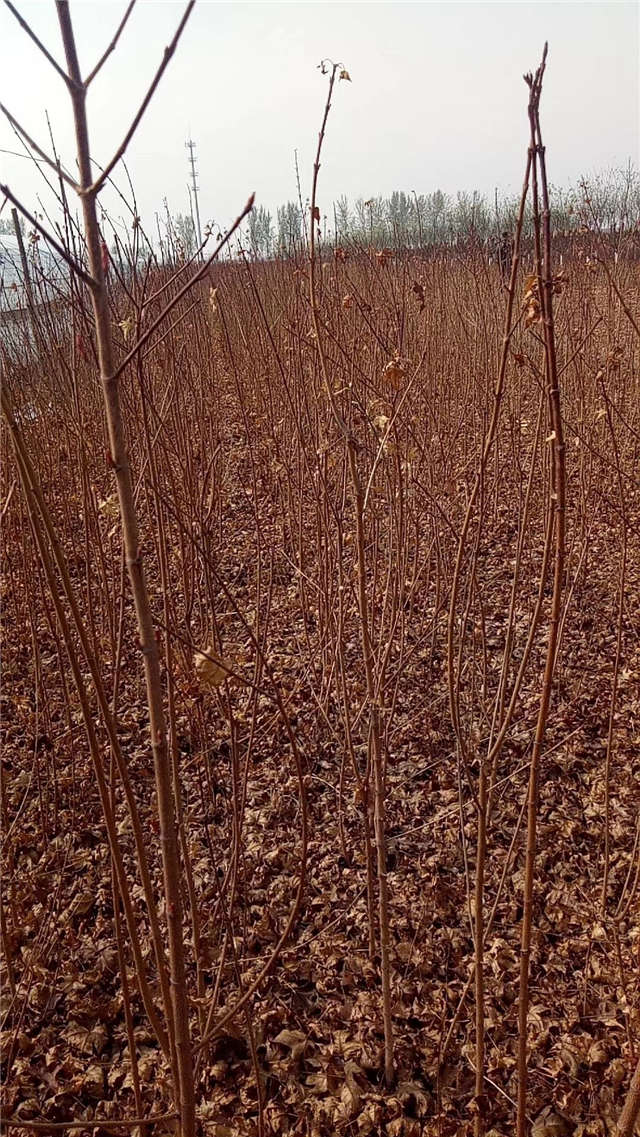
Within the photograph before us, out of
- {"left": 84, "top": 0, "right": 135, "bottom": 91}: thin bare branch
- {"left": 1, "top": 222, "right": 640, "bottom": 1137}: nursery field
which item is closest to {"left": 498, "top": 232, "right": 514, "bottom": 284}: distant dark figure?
{"left": 1, "top": 222, "right": 640, "bottom": 1137}: nursery field

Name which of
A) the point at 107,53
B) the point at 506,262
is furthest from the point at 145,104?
the point at 506,262

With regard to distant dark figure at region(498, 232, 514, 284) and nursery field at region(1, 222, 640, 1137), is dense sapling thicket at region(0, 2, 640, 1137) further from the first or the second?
distant dark figure at region(498, 232, 514, 284)

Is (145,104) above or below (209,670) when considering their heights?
above

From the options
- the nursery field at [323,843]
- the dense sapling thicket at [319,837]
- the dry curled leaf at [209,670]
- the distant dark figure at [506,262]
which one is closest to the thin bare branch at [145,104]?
the dense sapling thicket at [319,837]

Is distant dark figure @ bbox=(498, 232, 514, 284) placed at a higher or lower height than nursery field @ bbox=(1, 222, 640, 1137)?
higher

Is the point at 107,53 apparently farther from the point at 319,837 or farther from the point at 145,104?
the point at 319,837

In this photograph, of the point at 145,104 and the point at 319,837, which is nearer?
the point at 145,104

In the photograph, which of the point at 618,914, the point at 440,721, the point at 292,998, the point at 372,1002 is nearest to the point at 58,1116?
the point at 292,998

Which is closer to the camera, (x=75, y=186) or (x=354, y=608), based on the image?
(x=75, y=186)

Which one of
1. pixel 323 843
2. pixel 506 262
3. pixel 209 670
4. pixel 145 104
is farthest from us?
pixel 506 262

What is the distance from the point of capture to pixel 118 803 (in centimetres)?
222

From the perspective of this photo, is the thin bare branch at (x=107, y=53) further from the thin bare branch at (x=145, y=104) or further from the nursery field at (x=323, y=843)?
the nursery field at (x=323, y=843)

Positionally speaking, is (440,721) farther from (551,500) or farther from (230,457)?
(230,457)

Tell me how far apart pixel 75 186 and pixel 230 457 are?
490 cm
